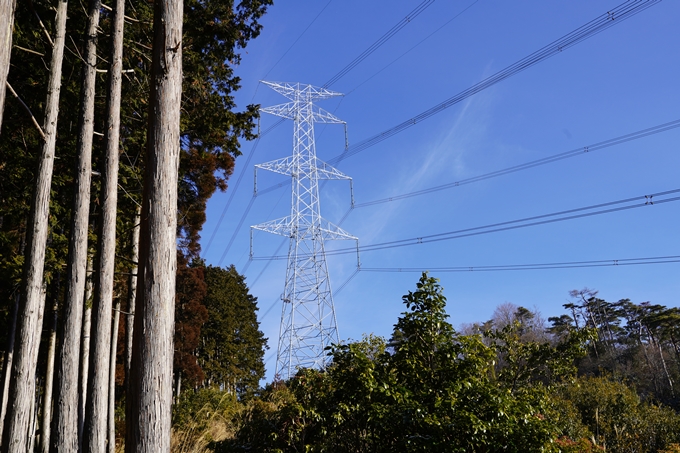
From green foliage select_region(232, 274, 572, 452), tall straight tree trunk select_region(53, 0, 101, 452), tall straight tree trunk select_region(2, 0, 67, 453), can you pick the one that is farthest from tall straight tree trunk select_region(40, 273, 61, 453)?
green foliage select_region(232, 274, 572, 452)

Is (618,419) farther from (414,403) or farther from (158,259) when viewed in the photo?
(158,259)

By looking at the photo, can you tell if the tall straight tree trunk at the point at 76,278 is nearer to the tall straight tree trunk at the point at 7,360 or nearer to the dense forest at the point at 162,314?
the dense forest at the point at 162,314

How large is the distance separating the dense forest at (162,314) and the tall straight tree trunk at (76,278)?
0.07ft

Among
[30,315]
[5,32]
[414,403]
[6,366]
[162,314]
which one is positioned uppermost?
[5,32]

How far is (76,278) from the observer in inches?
297

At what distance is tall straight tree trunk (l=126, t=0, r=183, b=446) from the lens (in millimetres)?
3477

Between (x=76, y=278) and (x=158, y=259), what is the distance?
4.58 meters

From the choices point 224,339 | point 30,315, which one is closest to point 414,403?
point 30,315

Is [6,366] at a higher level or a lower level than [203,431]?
higher

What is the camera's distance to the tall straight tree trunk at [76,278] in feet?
23.1

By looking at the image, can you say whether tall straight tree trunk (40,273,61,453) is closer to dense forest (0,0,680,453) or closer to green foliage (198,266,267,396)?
dense forest (0,0,680,453)

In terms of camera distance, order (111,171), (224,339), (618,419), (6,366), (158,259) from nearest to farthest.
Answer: (158,259)
(111,171)
(6,366)
(618,419)
(224,339)

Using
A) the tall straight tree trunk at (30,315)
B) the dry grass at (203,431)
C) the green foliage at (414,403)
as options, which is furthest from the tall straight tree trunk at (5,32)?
the dry grass at (203,431)

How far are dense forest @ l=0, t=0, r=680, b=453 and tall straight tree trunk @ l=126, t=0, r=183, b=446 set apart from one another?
0.01m
